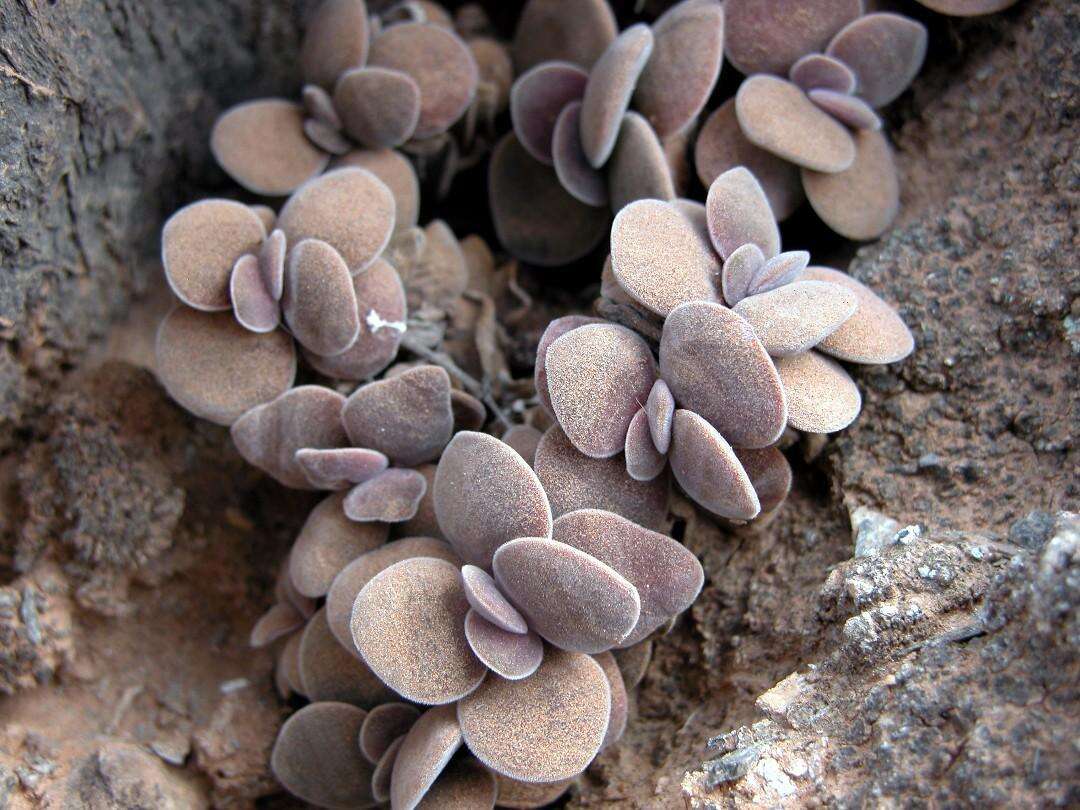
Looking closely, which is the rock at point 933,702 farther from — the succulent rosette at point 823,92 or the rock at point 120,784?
the rock at point 120,784

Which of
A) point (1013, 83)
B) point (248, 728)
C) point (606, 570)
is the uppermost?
point (1013, 83)

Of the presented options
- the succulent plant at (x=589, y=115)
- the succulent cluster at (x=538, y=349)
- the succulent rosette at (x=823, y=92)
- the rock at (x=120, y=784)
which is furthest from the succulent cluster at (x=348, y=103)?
the rock at (x=120, y=784)

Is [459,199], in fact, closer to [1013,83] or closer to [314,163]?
[314,163]

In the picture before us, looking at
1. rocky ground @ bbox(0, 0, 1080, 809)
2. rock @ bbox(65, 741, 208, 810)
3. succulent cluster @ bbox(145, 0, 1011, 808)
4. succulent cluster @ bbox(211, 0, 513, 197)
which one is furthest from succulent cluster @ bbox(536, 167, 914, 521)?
rock @ bbox(65, 741, 208, 810)

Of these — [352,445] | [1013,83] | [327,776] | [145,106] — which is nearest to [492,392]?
[352,445]

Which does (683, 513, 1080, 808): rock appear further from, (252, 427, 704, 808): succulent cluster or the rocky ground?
(252, 427, 704, 808): succulent cluster

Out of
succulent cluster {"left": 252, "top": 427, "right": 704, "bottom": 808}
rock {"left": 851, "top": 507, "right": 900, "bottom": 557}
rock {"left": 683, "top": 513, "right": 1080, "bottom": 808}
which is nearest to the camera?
rock {"left": 683, "top": 513, "right": 1080, "bottom": 808}

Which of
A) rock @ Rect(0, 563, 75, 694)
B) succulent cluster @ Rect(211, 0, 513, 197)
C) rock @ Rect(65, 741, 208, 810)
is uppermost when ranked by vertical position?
succulent cluster @ Rect(211, 0, 513, 197)
